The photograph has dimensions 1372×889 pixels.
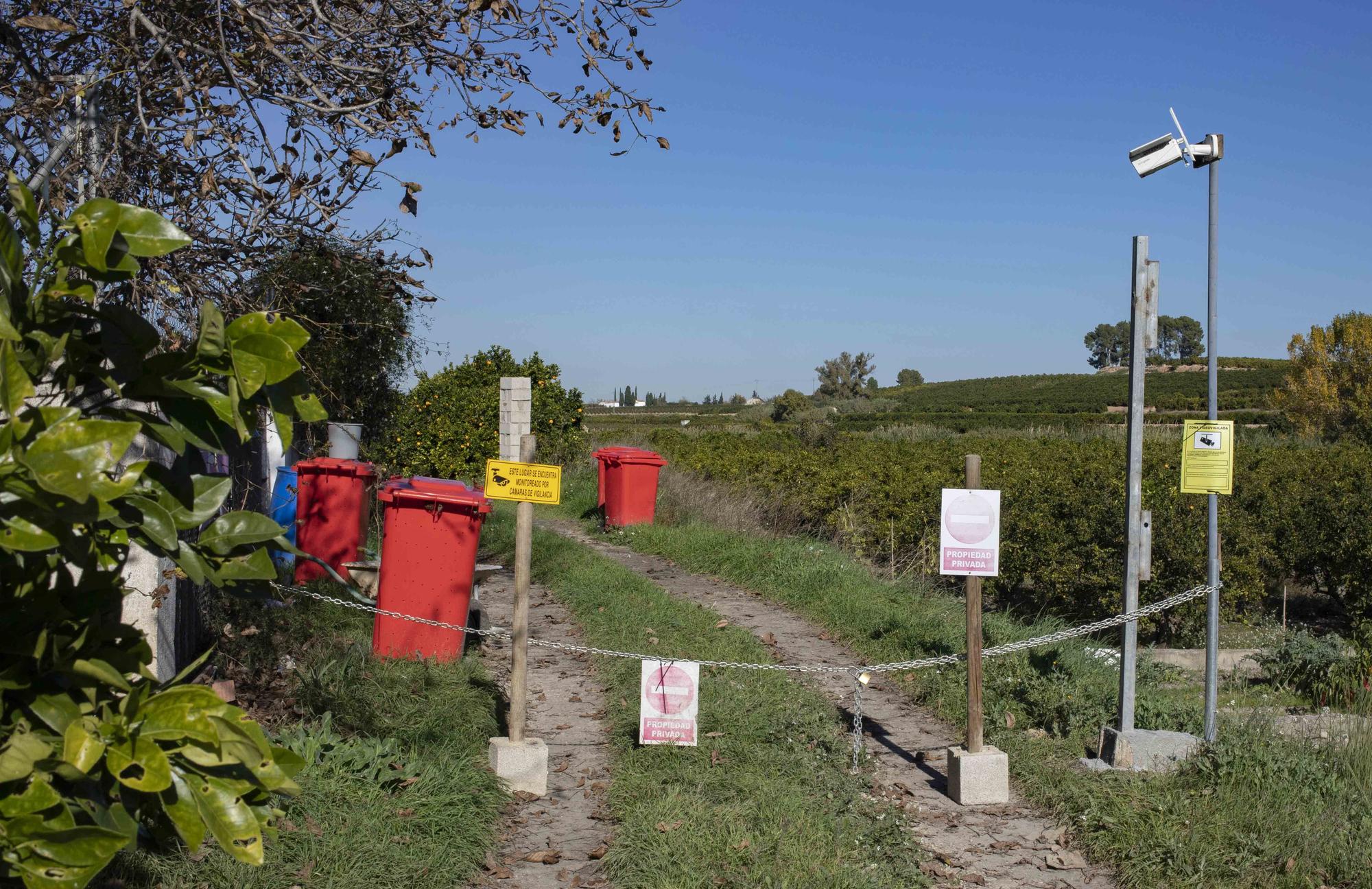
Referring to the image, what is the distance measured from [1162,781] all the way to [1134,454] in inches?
72.6

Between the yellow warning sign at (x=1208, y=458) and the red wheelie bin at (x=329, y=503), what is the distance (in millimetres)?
6882

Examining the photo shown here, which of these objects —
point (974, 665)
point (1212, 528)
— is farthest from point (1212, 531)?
point (974, 665)

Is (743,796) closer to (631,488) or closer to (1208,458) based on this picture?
(1208,458)

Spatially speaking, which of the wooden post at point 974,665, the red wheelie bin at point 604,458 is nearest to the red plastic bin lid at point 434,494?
the wooden post at point 974,665

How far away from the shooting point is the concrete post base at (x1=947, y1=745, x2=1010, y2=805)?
5.88 metres

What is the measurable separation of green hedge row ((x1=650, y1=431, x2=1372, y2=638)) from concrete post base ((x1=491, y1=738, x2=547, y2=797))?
666 cm

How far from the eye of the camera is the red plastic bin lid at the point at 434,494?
7574 millimetres

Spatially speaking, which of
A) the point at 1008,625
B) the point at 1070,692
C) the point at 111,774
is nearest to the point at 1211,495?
the point at 1070,692

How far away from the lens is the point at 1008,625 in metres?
9.34

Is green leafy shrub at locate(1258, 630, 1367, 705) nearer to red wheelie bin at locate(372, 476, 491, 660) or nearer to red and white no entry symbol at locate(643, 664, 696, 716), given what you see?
red and white no entry symbol at locate(643, 664, 696, 716)

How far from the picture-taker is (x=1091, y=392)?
86625 millimetres

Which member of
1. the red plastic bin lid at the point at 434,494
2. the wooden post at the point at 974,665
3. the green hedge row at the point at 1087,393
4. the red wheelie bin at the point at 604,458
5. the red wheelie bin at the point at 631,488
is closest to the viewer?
the wooden post at the point at 974,665

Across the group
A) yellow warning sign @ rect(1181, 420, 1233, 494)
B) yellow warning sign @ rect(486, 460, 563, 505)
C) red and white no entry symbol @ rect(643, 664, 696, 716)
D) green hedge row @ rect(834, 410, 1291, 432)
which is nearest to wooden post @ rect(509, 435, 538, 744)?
yellow warning sign @ rect(486, 460, 563, 505)

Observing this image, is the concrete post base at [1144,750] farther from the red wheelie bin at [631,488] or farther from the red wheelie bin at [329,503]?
the red wheelie bin at [631,488]
